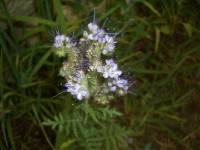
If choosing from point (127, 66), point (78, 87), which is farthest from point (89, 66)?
point (127, 66)

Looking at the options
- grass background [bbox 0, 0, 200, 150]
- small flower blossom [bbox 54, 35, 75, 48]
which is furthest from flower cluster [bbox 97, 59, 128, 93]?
grass background [bbox 0, 0, 200, 150]

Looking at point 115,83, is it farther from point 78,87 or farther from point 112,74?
point 78,87

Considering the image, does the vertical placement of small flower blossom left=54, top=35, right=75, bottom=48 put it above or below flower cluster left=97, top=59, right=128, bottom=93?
above

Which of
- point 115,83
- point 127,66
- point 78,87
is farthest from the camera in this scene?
point 127,66

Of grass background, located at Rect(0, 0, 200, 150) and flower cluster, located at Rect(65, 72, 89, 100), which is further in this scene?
grass background, located at Rect(0, 0, 200, 150)

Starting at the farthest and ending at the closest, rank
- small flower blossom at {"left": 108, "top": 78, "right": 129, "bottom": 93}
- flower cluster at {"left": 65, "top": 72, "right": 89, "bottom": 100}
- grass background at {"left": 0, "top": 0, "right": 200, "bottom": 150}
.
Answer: grass background at {"left": 0, "top": 0, "right": 200, "bottom": 150}, small flower blossom at {"left": 108, "top": 78, "right": 129, "bottom": 93}, flower cluster at {"left": 65, "top": 72, "right": 89, "bottom": 100}

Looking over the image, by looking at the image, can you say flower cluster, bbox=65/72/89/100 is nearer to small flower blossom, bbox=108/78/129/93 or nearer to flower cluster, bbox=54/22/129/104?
flower cluster, bbox=54/22/129/104

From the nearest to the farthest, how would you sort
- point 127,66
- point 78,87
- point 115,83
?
point 78,87, point 115,83, point 127,66
